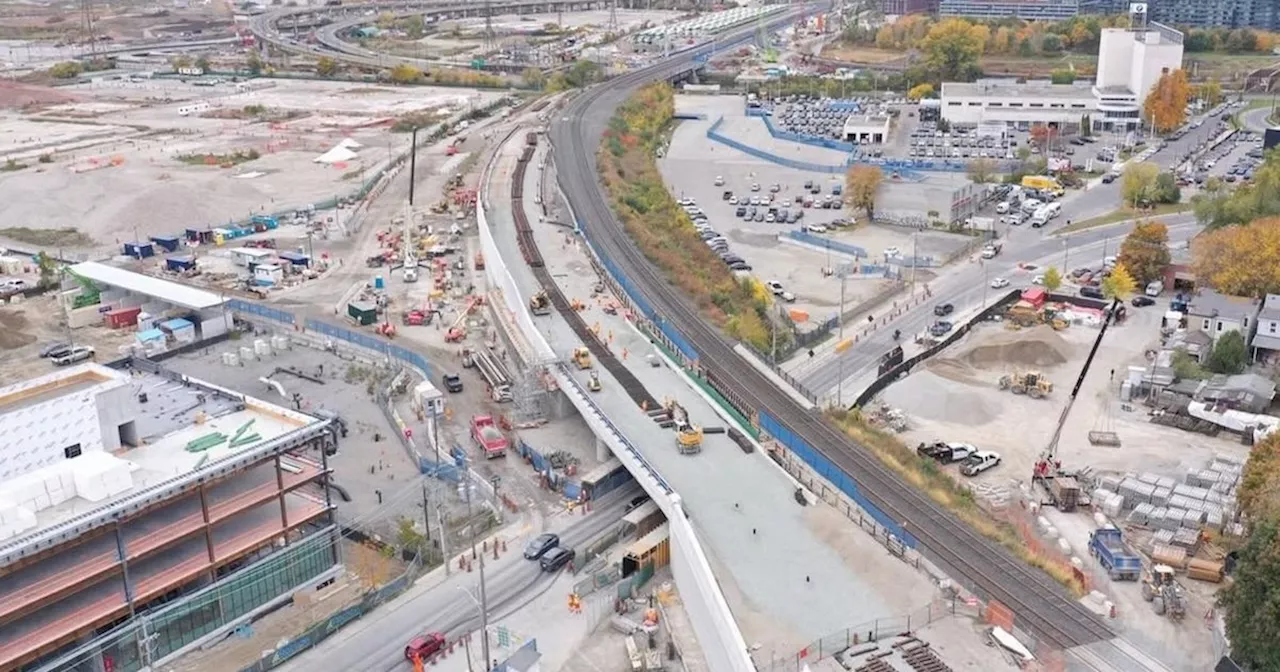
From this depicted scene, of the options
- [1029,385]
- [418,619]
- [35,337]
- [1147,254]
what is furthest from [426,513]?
[1147,254]

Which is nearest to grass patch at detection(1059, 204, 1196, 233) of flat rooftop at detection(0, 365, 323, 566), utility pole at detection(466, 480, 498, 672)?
utility pole at detection(466, 480, 498, 672)

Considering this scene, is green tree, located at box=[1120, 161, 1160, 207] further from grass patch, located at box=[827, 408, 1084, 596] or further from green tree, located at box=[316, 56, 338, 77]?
green tree, located at box=[316, 56, 338, 77]

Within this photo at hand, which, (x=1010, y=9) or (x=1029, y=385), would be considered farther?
(x=1010, y=9)

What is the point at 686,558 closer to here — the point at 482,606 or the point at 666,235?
the point at 482,606

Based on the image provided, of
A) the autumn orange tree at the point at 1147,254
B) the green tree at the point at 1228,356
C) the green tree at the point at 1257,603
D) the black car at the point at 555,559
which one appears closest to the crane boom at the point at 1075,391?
the autumn orange tree at the point at 1147,254

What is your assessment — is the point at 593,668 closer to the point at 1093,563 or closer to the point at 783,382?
the point at 1093,563
